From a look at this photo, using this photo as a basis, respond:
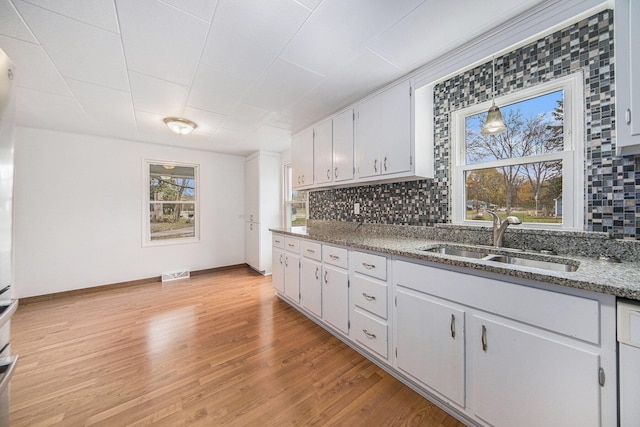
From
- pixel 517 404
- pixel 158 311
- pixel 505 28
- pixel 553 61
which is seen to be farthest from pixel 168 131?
pixel 517 404

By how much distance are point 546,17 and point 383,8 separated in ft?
3.04

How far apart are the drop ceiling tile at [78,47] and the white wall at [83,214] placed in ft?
6.76

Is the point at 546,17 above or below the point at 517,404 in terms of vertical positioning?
above

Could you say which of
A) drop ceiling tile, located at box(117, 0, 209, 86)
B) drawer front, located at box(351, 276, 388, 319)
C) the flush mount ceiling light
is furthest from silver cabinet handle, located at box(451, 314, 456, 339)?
the flush mount ceiling light

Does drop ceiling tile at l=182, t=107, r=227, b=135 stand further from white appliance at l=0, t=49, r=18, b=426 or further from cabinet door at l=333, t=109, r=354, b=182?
white appliance at l=0, t=49, r=18, b=426

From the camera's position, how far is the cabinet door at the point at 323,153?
8.82 feet

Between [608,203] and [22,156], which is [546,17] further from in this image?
[22,156]

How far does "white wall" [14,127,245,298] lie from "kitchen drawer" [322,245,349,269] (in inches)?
126

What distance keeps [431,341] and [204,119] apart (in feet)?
10.7

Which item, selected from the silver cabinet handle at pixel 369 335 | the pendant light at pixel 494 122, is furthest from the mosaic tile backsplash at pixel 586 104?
the silver cabinet handle at pixel 369 335

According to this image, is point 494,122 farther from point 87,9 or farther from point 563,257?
point 87,9

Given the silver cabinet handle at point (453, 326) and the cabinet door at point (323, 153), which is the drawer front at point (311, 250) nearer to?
the cabinet door at point (323, 153)

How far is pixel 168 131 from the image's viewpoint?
332cm

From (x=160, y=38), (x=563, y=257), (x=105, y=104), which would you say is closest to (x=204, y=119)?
(x=105, y=104)
